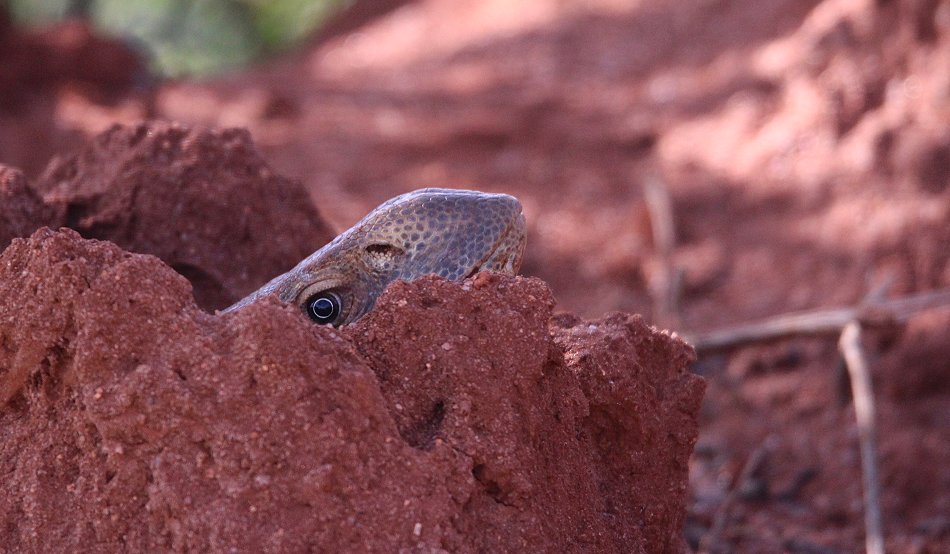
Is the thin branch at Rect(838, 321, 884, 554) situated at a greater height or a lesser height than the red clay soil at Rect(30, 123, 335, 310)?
greater

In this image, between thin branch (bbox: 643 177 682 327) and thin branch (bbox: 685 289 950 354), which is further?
thin branch (bbox: 643 177 682 327)

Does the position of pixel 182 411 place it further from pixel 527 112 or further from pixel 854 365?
pixel 527 112

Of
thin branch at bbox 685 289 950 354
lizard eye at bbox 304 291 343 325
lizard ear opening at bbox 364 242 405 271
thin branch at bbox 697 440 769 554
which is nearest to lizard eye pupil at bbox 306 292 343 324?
lizard eye at bbox 304 291 343 325

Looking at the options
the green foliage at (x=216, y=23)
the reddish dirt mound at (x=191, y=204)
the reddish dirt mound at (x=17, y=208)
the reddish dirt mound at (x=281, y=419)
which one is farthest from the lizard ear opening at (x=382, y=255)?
the green foliage at (x=216, y=23)

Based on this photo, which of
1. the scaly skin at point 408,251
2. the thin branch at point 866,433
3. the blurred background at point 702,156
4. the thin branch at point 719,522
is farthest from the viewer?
the blurred background at point 702,156

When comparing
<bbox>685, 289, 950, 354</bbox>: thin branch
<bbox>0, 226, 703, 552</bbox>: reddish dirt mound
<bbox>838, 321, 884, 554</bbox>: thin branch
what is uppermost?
<bbox>685, 289, 950, 354</bbox>: thin branch

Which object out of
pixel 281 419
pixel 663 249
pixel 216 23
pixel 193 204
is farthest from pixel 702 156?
pixel 216 23

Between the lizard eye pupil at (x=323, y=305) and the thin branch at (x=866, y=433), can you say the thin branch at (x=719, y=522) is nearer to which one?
the thin branch at (x=866, y=433)

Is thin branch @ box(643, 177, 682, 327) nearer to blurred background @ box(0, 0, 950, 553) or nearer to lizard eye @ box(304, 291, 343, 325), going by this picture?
blurred background @ box(0, 0, 950, 553)
